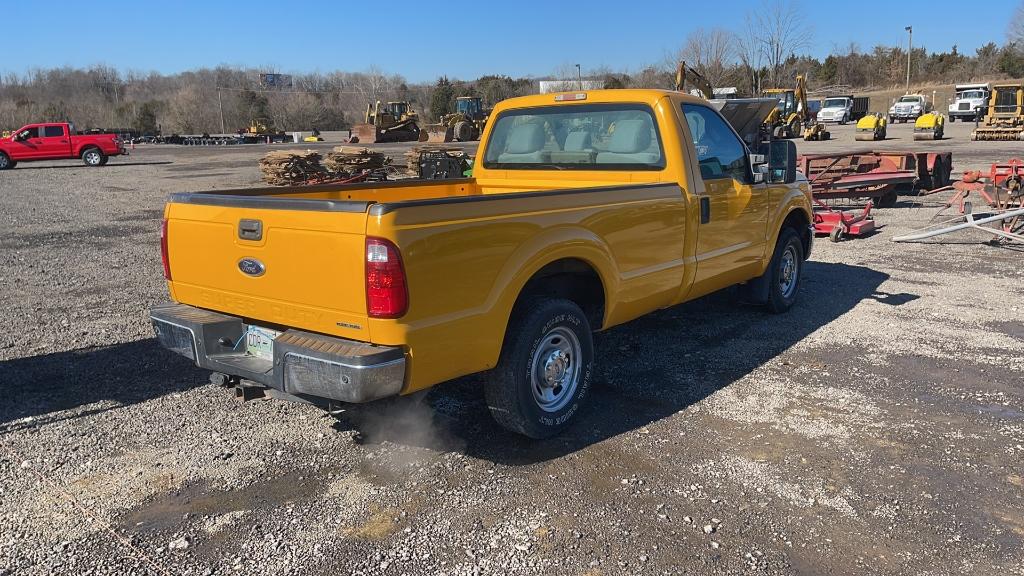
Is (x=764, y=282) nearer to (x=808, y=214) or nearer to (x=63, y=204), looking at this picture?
(x=808, y=214)

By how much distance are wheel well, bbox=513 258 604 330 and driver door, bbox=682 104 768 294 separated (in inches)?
41.1

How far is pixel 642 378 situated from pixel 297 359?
2715 millimetres

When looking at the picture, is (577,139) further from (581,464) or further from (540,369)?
(581,464)

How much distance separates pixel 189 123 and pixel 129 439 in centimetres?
9114

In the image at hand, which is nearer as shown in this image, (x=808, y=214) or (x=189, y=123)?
(x=808, y=214)

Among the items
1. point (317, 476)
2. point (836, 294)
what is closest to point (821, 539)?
point (317, 476)

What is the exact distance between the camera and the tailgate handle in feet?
12.0

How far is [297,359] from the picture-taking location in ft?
11.3

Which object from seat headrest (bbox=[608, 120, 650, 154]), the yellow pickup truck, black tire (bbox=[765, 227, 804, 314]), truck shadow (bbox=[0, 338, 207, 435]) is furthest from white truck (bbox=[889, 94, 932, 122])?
truck shadow (bbox=[0, 338, 207, 435])

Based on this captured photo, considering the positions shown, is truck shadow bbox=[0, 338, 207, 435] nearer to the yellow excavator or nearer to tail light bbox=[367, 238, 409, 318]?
tail light bbox=[367, 238, 409, 318]

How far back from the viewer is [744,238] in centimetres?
595

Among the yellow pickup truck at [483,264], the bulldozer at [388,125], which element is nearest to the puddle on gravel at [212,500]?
the yellow pickup truck at [483,264]

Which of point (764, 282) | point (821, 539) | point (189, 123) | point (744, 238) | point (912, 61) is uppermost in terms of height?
point (912, 61)

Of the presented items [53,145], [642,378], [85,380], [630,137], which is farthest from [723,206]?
[53,145]
